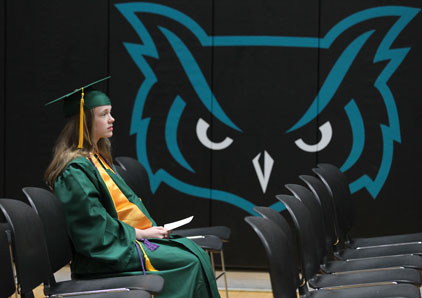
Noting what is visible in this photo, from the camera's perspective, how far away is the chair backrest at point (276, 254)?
261cm

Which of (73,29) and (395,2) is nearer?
(395,2)

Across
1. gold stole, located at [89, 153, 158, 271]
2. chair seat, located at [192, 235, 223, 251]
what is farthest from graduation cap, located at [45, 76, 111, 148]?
chair seat, located at [192, 235, 223, 251]

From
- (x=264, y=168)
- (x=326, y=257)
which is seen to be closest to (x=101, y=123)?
(x=326, y=257)

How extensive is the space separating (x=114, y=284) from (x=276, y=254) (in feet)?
3.74

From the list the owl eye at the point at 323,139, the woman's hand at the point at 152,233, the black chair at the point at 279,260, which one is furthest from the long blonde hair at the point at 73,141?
the owl eye at the point at 323,139

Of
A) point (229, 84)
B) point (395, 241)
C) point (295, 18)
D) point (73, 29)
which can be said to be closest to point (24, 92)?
point (73, 29)

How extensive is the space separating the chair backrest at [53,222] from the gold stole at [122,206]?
1.44 ft

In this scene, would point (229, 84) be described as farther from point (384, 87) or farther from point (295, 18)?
point (384, 87)

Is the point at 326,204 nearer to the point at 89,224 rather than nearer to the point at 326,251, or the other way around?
the point at 326,251

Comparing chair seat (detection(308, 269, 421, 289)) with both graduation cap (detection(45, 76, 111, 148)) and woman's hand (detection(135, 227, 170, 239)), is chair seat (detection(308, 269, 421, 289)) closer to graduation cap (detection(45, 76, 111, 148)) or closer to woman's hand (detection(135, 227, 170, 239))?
woman's hand (detection(135, 227, 170, 239))

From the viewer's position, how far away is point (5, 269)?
3.03 m

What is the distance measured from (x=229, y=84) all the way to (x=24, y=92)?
1.79 m

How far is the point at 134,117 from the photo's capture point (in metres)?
6.35

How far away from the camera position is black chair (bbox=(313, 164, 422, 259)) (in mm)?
4449
